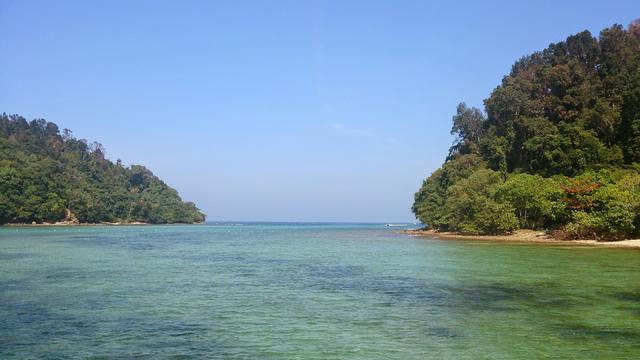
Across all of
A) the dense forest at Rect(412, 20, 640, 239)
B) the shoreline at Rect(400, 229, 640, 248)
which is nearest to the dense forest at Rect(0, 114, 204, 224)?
the dense forest at Rect(412, 20, 640, 239)

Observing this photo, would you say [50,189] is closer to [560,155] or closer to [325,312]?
[560,155]

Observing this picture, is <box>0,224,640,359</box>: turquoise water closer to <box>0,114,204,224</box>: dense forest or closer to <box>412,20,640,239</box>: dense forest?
<box>412,20,640,239</box>: dense forest

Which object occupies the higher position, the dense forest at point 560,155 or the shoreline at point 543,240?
the dense forest at point 560,155

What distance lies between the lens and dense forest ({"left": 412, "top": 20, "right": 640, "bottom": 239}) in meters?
58.8

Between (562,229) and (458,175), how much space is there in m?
29.9

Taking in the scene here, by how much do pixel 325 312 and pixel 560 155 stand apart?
202 ft

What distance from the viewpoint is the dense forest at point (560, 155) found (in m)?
58.8

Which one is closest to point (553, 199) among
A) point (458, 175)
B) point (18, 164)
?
point (458, 175)

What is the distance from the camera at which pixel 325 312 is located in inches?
720

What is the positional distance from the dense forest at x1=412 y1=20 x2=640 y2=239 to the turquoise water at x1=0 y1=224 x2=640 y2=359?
2778cm

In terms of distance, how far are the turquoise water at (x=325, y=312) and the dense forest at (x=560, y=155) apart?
27781 millimetres

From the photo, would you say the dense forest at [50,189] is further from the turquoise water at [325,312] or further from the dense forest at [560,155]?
the turquoise water at [325,312]

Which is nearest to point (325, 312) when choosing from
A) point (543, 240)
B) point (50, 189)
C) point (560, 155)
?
point (543, 240)

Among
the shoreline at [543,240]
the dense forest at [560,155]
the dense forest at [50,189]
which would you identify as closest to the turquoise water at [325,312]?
the shoreline at [543,240]
